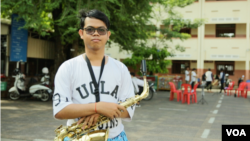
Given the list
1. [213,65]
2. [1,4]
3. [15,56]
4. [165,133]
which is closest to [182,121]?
[165,133]

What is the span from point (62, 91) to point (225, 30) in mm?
33860

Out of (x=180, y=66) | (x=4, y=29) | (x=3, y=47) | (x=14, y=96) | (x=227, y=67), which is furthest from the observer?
(x=180, y=66)

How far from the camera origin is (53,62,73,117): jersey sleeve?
1.87 metres


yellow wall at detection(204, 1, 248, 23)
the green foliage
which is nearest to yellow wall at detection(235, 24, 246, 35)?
yellow wall at detection(204, 1, 248, 23)

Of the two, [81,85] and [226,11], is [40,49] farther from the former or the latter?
[226,11]

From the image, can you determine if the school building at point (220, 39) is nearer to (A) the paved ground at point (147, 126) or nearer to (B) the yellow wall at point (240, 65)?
(B) the yellow wall at point (240, 65)

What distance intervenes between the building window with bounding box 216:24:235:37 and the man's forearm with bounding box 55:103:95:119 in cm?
3354

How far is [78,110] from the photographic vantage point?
1819 millimetres

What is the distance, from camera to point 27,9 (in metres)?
11.1

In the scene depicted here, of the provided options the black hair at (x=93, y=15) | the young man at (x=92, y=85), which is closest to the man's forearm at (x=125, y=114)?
the young man at (x=92, y=85)

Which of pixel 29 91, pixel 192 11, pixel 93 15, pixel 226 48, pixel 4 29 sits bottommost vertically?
pixel 29 91

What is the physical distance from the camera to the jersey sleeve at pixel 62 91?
1.87 meters

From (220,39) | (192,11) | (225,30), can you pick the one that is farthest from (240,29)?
(192,11)

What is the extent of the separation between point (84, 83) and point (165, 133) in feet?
17.5
